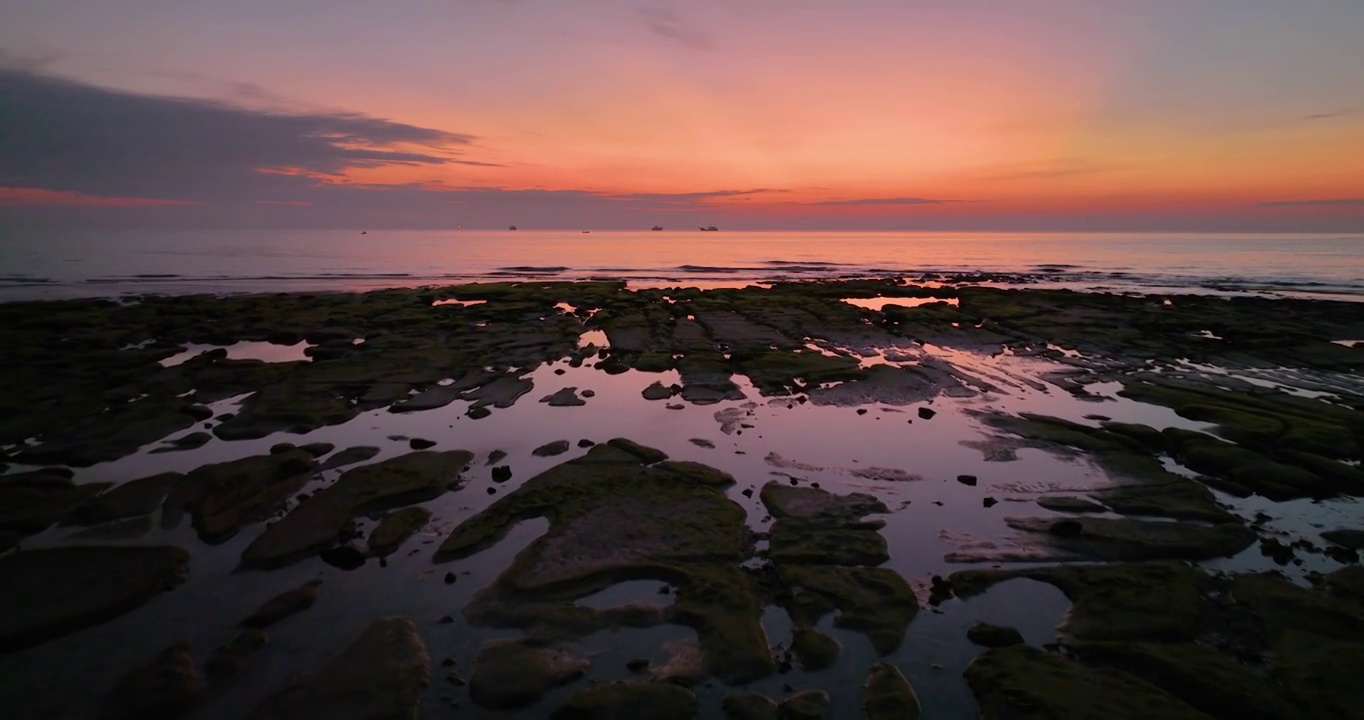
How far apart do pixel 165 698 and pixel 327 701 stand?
4.84 feet

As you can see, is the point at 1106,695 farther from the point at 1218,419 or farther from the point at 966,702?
the point at 1218,419

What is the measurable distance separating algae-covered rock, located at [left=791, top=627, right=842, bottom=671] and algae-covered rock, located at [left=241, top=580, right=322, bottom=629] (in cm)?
556

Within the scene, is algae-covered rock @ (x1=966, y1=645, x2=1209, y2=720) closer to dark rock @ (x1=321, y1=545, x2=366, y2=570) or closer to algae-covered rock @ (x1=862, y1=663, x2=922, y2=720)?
algae-covered rock @ (x1=862, y1=663, x2=922, y2=720)

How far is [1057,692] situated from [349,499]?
9724 millimetres

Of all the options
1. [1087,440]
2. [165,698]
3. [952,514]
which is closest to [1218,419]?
[1087,440]

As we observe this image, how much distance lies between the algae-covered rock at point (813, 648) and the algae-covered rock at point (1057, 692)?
1311mm

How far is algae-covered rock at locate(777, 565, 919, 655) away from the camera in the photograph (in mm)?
7039

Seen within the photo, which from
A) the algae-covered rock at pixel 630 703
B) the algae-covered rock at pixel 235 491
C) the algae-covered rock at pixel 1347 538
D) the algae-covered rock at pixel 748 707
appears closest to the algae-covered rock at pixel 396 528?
the algae-covered rock at pixel 235 491

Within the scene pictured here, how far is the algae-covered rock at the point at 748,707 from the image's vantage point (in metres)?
5.67

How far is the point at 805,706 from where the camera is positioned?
577cm

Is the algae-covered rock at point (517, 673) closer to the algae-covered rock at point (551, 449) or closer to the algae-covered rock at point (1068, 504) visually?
the algae-covered rock at point (551, 449)

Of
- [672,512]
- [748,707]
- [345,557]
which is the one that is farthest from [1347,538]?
[345,557]

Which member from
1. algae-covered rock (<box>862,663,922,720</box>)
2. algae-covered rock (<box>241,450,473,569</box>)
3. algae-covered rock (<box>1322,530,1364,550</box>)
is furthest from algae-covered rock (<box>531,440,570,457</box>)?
algae-covered rock (<box>1322,530,1364,550</box>)

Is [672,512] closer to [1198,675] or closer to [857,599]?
[857,599]
